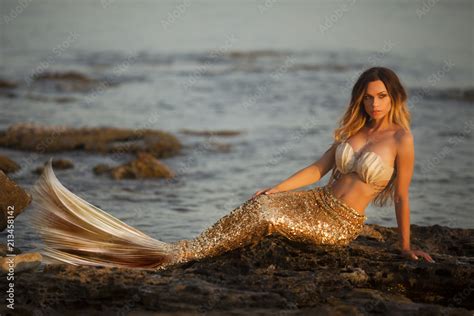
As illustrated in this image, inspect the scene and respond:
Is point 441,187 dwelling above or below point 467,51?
below

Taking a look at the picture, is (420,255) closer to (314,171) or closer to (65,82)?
(314,171)

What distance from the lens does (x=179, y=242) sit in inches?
217

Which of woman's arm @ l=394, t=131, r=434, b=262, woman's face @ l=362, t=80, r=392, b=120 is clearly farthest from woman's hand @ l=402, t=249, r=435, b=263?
woman's face @ l=362, t=80, r=392, b=120

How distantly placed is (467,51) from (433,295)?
21.9 meters

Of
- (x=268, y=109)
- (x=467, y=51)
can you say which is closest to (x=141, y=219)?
(x=268, y=109)

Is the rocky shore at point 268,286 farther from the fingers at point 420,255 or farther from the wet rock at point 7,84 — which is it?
the wet rock at point 7,84

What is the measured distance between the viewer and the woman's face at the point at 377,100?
5.52 m

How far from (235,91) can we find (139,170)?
9.84m

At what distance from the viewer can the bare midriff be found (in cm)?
553

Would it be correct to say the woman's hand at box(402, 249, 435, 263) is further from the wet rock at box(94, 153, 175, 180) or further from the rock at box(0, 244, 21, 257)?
the wet rock at box(94, 153, 175, 180)

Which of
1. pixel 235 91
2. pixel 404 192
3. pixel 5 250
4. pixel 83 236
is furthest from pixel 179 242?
pixel 235 91

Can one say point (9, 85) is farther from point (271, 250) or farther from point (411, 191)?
point (271, 250)

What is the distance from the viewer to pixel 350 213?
5.48 metres

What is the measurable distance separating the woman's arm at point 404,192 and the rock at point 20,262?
2.73 meters
